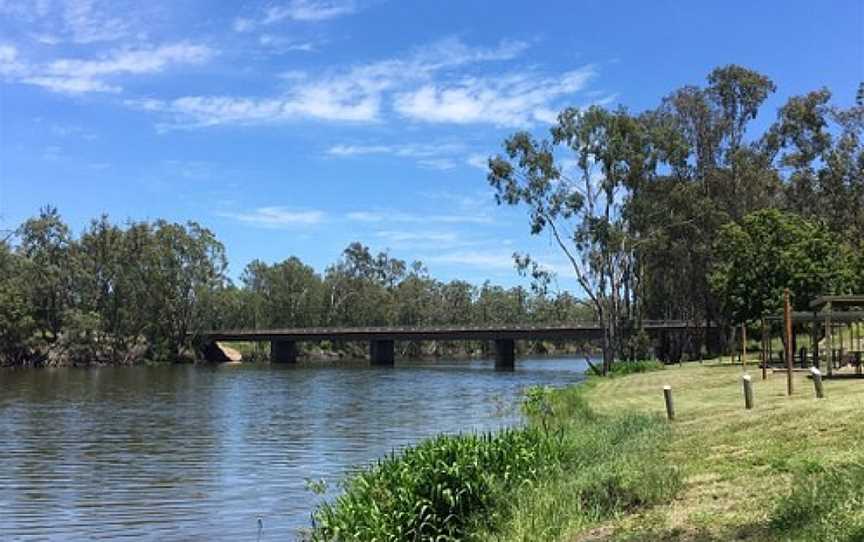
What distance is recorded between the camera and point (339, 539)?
13.5 metres

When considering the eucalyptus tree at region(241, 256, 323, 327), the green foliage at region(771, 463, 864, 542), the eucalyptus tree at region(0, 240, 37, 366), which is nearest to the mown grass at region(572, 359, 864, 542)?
the green foliage at region(771, 463, 864, 542)

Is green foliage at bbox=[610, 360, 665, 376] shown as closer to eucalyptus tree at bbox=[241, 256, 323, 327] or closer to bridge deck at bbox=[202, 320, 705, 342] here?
bridge deck at bbox=[202, 320, 705, 342]

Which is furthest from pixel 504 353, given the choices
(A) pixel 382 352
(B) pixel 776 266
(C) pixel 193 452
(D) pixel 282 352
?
(C) pixel 193 452

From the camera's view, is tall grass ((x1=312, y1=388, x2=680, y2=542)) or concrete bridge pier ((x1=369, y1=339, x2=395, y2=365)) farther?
concrete bridge pier ((x1=369, y1=339, x2=395, y2=365))

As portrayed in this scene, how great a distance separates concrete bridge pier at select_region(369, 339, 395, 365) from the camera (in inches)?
5300

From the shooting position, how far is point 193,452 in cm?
2834

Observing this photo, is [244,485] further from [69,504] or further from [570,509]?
[570,509]

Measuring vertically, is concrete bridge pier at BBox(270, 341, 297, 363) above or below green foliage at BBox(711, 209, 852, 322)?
below

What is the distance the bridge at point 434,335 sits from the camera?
10638cm

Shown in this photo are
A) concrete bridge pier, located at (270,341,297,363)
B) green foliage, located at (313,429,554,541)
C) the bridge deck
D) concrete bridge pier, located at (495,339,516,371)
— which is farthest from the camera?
concrete bridge pier, located at (270,341,297,363)

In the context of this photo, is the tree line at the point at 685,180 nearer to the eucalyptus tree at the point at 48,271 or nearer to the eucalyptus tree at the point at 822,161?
the eucalyptus tree at the point at 822,161

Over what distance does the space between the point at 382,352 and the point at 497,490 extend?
122785 millimetres

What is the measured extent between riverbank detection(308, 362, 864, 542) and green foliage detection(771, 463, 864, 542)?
0.02 meters

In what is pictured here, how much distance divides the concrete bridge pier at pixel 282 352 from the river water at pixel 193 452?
83.9 meters
